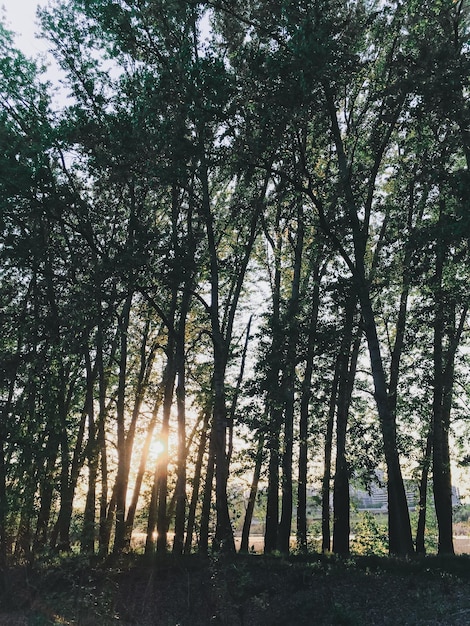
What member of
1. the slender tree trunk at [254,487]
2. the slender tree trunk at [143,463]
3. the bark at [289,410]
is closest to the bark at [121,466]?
the slender tree trunk at [143,463]

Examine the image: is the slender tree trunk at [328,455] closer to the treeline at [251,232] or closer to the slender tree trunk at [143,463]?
the treeline at [251,232]

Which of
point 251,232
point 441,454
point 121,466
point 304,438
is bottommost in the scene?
point 121,466

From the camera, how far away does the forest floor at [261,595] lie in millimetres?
11188

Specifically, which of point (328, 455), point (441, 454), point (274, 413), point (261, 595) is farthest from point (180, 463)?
point (441, 454)

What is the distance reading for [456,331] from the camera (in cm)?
1670

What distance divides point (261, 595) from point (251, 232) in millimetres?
11300

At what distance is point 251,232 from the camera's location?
739 inches

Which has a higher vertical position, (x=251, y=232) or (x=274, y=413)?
(x=251, y=232)

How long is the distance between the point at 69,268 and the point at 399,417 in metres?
12.1

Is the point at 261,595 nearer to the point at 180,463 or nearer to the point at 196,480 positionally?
the point at 180,463

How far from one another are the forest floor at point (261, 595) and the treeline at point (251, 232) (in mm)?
Result: 1065

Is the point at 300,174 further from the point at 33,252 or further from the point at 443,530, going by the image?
the point at 443,530

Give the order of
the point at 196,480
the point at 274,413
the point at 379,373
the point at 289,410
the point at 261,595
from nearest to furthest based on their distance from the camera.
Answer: the point at 261,595 < the point at 379,373 < the point at 274,413 < the point at 289,410 < the point at 196,480

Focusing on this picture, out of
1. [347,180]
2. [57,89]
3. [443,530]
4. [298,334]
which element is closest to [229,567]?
[298,334]
